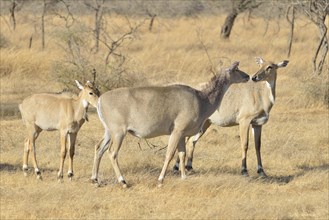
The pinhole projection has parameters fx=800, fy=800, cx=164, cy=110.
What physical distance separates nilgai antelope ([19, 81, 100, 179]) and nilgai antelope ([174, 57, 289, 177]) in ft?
6.71

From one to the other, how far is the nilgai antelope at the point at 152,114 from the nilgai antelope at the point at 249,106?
1.52 metres

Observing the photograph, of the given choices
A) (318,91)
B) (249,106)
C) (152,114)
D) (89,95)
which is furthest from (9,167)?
(318,91)

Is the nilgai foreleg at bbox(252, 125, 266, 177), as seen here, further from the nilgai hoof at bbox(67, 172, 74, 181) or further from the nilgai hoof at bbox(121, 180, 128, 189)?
the nilgai hoof at bbox(67, 172, 74, 181)

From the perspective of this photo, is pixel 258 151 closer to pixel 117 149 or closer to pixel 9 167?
pixel 117 149

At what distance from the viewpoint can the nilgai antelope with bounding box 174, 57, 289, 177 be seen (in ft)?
42.0

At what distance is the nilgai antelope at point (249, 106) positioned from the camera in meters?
12.8

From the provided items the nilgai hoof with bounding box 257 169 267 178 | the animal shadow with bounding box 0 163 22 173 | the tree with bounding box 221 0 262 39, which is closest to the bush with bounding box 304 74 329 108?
the nilgai hoof with bounding box 257 169 267 178

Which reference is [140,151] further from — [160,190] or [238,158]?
[160,190]

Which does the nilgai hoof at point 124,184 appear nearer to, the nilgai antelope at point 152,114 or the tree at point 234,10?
→ the nilgai antelope at point 152,114

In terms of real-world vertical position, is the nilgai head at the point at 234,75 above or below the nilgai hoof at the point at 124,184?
above

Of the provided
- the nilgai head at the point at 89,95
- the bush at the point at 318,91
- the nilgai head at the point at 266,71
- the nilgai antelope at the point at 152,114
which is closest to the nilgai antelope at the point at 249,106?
the nilgai head at the point at 266,71

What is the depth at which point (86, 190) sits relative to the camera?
10.3 meters

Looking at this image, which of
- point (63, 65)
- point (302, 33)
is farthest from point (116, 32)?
point (63, 65)

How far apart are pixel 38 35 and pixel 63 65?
514 inches
